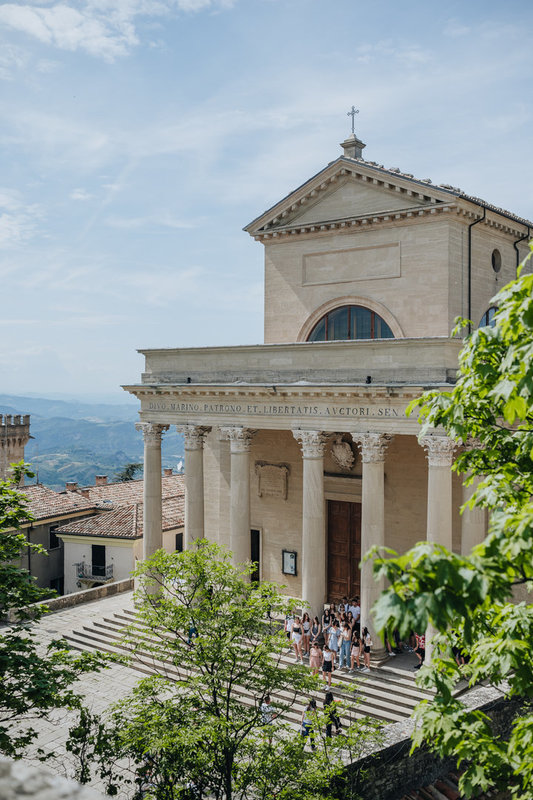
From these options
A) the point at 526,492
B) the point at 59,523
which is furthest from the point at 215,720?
the point at 59,523

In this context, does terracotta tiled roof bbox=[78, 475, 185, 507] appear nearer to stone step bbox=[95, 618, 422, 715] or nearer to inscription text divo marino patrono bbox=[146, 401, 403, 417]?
inscription text divo marino patrono bbox=[146, 401, 403, 417]

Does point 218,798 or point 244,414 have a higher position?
point 244,414

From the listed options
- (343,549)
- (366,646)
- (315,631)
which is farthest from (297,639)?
(343,549)

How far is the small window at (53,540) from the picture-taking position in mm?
40469

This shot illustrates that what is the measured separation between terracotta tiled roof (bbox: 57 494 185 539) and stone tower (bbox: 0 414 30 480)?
17.2m

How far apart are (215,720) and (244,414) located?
45.8ft

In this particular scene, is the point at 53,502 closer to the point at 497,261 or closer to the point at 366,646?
the point at 366,646

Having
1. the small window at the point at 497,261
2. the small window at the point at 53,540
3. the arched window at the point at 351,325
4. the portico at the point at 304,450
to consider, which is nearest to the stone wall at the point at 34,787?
the portico at the point at 304,450

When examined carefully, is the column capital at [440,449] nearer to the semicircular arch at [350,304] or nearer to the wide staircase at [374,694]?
the semicircular arch at [350,304]

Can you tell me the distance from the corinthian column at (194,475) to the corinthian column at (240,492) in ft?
5.67

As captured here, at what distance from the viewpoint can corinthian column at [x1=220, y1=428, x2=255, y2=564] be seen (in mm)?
25875

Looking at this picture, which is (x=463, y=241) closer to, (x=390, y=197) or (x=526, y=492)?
(x=390, y=197)

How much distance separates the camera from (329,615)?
23.4m

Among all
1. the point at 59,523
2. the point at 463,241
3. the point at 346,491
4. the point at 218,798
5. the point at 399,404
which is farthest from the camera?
the point at 59,523
